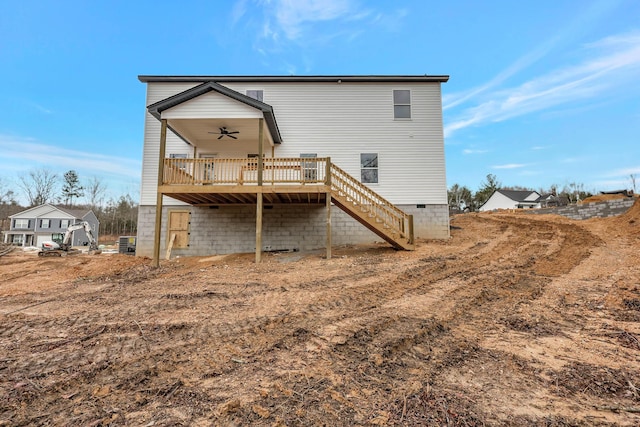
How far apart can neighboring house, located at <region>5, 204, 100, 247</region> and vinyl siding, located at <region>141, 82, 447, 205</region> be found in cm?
4102

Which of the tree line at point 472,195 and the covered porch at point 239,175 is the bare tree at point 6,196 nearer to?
the covered porch at point 239,175

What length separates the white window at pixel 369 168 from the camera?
13562 millimetres

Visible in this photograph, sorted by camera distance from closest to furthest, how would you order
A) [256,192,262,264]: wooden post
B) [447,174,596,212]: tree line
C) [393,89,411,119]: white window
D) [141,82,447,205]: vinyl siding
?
[256,192,262,264]: wooden post
[141,82,447,205]: vinyl siding
[393,89,411,119]: white window
[447,174,596,212]: tree line

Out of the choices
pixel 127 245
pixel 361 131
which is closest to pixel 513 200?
pixel 361 131

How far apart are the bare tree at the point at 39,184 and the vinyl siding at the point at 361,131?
173ft

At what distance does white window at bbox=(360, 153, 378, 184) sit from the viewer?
13.6 meters

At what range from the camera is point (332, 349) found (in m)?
3.33

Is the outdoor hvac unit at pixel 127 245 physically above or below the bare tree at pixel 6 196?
below

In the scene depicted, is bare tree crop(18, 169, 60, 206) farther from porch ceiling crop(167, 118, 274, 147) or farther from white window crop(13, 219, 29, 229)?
porch ceiling crop(167, 118, 274, 147)

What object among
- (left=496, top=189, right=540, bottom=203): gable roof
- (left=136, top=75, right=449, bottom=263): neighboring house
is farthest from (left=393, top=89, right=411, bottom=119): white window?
(left=496, top=189, right=540, bottom=203): gable roof

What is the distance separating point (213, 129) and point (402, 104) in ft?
29.7

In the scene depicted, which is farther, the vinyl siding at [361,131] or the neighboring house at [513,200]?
the neighboring house at [513,200]

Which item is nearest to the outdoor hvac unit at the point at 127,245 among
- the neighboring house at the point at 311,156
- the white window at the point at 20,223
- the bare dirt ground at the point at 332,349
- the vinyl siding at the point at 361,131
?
the neighboring house at the point at 311,156

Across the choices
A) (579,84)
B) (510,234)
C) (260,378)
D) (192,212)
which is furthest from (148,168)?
(579,84)
